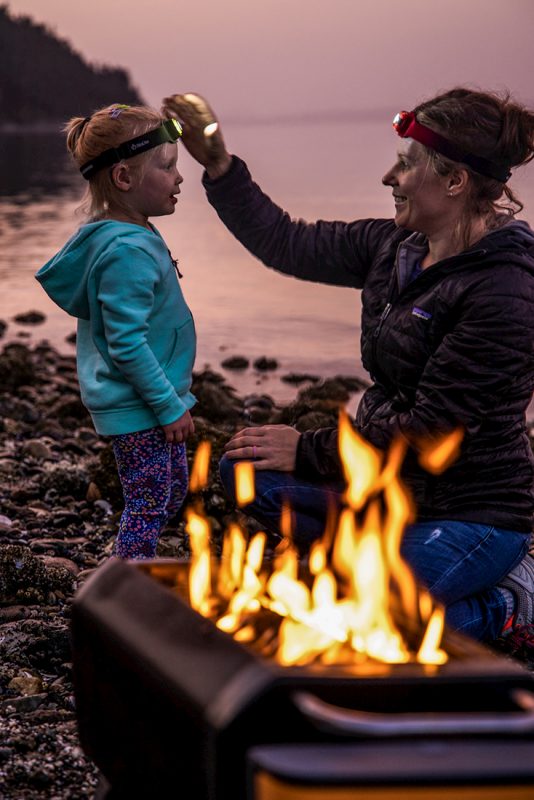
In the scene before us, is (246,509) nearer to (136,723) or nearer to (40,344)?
(136,723)

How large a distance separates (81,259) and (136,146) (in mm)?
494

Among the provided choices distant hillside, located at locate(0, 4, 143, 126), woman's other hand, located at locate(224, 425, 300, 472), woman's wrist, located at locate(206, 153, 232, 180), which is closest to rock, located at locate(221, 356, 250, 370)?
woman's wrist, located at locate(206, 153, 232, 180)

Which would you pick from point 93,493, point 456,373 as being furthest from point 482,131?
point 93,493

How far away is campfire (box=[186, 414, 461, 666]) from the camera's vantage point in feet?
7.97

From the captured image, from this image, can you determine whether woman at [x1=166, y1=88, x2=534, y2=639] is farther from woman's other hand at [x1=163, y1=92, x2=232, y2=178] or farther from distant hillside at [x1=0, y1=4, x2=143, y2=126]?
distant hillside at [x1=0, y1=4, x2=143, y2=126]

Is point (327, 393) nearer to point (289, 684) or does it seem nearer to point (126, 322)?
point (126, 322)

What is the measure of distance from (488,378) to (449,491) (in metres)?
0.45

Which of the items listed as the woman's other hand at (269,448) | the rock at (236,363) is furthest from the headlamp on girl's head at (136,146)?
the rock at (236,363)

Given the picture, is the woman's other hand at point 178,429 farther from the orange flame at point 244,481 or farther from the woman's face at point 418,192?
the woman's face at point 418,192

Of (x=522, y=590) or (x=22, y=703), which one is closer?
(x=22, y=703)

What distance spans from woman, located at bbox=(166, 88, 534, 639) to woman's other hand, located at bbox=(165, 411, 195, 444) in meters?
0.20

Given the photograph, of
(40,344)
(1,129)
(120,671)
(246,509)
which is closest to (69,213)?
(40,344)

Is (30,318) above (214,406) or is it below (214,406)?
below

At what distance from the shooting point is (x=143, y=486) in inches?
168
